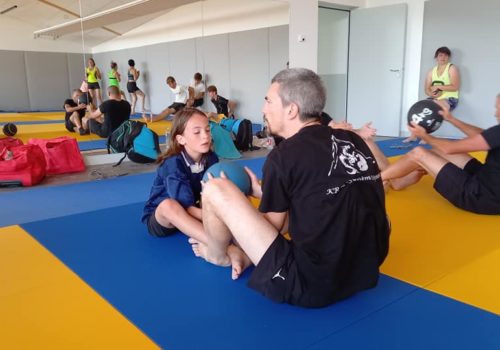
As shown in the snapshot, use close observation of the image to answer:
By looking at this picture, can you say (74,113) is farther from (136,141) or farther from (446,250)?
(446,250)

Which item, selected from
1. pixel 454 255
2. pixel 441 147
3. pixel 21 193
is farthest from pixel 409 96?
pixel 21 193

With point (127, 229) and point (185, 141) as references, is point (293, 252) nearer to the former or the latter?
point (185, 141)

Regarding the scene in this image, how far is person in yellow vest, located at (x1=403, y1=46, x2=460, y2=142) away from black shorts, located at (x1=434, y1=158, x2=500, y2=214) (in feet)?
14.6

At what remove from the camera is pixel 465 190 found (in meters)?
3.46

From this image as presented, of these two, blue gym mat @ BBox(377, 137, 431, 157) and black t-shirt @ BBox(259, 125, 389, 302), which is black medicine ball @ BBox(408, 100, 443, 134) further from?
blue gym mat @ BBox(377, 137, 431, 157)

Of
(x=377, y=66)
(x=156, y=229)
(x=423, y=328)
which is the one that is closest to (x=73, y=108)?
(x=156, y=229)

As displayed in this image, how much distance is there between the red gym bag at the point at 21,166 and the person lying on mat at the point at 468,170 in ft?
13.7

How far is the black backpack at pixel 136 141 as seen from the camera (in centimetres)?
627

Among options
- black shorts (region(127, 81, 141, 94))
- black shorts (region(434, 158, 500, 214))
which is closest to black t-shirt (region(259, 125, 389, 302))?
black shorts (region(434, 158, 500, 214))

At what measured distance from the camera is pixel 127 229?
3.33 metres

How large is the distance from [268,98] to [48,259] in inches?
72.5

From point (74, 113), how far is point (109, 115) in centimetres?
53

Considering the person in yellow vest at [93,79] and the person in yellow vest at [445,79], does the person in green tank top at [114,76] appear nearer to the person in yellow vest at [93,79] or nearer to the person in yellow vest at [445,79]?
the person in yellow vest at [93,79]

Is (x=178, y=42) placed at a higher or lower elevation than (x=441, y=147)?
higher
